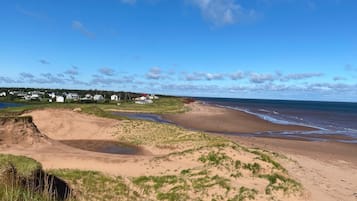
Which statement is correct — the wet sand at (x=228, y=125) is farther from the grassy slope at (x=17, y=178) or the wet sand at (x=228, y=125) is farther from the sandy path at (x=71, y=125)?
the grassy slope at (x=17, y=178)

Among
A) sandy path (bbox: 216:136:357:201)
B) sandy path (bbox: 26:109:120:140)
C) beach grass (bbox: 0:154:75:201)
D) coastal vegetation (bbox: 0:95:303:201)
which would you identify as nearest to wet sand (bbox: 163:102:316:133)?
sandy path (bbox: 26:109:120:140)

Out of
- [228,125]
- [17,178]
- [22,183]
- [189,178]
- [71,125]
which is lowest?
[228,125]

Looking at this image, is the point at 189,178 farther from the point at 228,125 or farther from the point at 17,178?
the point at 228,125

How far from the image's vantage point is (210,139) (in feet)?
99.1

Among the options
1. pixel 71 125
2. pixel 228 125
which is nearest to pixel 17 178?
pixel 71 125

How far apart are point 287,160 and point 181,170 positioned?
7630 mm

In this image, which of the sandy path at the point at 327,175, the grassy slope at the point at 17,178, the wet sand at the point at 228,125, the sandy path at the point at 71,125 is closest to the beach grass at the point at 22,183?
the grassy slope at the point at 17,178

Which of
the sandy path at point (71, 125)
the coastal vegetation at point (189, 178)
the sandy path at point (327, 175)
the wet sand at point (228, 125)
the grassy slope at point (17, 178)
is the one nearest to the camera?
the grassy slope at point (17, 178)

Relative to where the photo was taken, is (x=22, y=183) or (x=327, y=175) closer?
(x=22, y=183)

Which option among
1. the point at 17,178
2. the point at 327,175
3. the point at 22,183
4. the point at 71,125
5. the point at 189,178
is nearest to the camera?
the point at 17,178

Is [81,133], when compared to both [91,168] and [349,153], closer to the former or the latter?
[91,168]

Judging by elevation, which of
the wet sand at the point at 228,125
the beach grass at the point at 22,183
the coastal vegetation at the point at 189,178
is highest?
the beach grass at the point at 22,183

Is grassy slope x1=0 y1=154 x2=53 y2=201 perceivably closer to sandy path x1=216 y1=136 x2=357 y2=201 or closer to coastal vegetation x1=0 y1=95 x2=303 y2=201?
coastal vegetation x1=0 y1=95 x2=303 y2=201

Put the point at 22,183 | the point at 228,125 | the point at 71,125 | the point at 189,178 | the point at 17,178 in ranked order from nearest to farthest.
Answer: the point at 17,178
the point at 22,183
the point at 189,178
the point at 71,125
the point at 228,125
